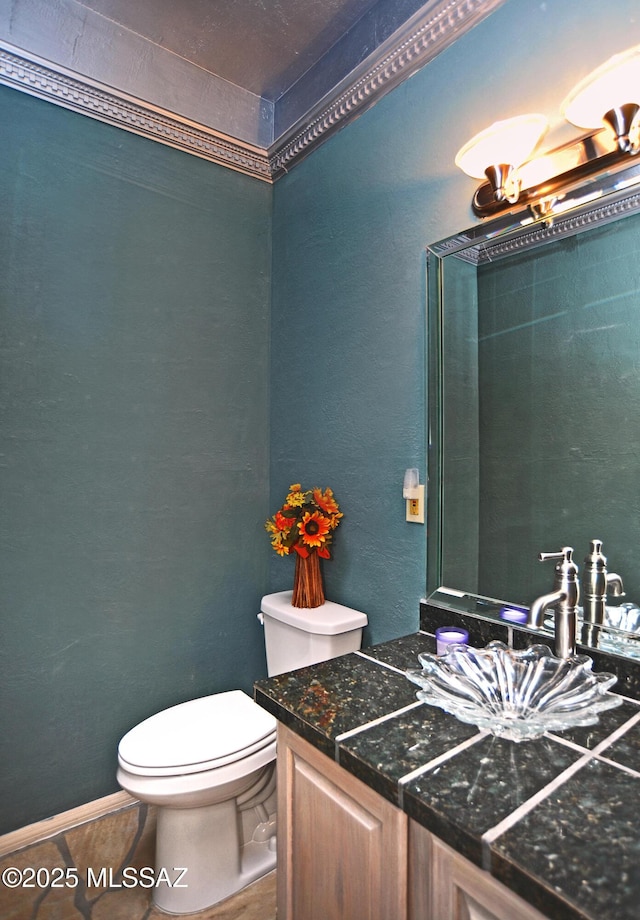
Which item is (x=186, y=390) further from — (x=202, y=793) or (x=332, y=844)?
(x=332, y=844)

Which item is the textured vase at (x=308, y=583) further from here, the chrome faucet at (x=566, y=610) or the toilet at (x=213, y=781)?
the chrome faucet at (x=566, y=610)

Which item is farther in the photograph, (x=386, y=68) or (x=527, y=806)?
(x=386, y=68)

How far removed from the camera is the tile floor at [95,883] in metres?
1.45

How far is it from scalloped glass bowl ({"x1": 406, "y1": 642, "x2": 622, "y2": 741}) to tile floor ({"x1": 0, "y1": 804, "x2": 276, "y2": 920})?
94cm

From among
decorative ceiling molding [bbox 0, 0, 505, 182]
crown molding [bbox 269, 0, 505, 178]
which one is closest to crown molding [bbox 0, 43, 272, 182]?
decorative ceiling molding [bbox 0, 0, 505, 182]

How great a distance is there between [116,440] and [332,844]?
1.36 meters

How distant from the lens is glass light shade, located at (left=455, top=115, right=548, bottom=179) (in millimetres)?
1207

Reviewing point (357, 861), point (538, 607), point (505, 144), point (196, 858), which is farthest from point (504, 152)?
point (196, 858)

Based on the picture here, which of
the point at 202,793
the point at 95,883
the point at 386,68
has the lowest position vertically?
the point at 95,883

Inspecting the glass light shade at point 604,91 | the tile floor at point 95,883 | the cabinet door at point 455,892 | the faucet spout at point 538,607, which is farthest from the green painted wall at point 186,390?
the cabinet door at point 455,892

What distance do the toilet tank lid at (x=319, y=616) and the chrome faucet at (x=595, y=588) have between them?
0.70 metres

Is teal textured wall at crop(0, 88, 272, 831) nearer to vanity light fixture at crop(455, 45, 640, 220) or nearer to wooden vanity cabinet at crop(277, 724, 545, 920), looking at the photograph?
wooden vanity cabinet at crop(277, 724, 545, 920)

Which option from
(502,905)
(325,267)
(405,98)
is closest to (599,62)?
(405,98)

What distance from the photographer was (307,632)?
1.70 meters
